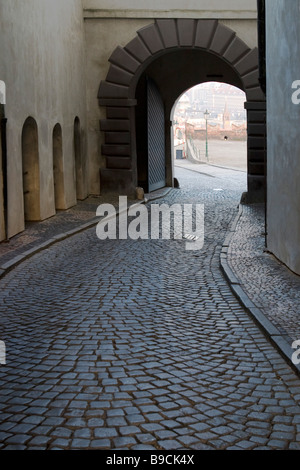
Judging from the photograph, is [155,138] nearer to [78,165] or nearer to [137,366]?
[78,165]

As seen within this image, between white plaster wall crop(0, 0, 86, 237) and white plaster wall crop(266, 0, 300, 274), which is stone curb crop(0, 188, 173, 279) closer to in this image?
white plaster wall crop(0, 0, 86, 237)

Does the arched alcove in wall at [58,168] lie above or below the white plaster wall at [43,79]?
below

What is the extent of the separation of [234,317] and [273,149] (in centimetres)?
447

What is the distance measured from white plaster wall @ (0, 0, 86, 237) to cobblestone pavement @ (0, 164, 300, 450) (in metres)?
4.11

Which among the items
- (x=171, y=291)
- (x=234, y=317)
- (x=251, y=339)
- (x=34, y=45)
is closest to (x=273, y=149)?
(x=171, y=291)

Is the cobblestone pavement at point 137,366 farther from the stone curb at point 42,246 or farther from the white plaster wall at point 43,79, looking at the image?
the white plaster wall at point 43,79

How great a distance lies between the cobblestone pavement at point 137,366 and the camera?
439cm

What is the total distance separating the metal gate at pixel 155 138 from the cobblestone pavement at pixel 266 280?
10.5 meters

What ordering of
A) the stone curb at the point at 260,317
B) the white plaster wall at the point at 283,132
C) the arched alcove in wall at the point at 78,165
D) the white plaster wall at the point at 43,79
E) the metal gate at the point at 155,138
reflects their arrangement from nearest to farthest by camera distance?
the stone curb at the point at 260,317 → the white plaster wall at the point at 283,132 → the white plaster wall at the point at 43,79 → the arched alcove in wall at the point at 78,165 → the metal gate at the point at 155,138

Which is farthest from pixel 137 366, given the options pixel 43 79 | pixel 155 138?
pixel 155 138

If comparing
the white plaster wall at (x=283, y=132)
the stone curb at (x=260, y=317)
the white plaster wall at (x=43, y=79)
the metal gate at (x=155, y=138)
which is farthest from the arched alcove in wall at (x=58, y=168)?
the stone curb at (x=260, y=317)

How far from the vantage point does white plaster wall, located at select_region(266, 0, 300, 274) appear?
927 cm

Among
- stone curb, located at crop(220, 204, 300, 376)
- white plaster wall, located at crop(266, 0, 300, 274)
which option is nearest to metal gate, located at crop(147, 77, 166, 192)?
white plaster wall, located at crop(266, 0, 300, 274)
